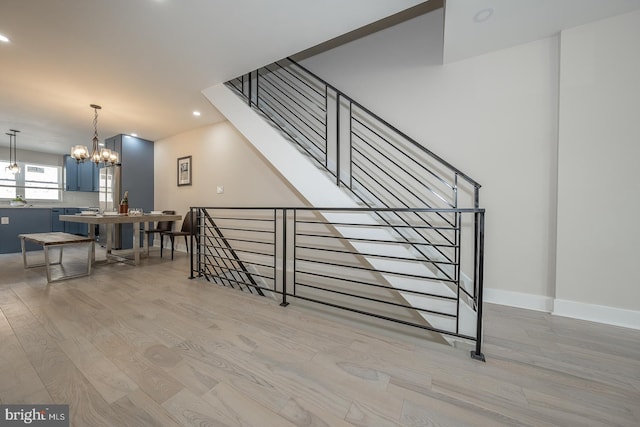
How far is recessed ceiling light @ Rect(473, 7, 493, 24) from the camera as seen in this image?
5.82 ft

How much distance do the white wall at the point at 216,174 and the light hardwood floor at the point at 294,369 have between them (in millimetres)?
2067

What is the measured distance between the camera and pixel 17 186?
585 centimetres

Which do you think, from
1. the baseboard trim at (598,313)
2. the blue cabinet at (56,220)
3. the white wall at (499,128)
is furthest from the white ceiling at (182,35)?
the blue cabinet at (56,220)

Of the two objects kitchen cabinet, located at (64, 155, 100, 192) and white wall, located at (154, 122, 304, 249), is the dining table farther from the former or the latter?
kitchen cabinet, located at (64, 155, 100, 192)

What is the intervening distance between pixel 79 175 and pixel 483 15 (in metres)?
9.06

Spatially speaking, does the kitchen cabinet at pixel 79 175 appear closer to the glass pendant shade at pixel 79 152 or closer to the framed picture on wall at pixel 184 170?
the framed picture on wall at pixel 184 170

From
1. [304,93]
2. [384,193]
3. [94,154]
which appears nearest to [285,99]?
[304,93]

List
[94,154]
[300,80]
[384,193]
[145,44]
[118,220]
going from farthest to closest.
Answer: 1. [94,154]
2. [118,220]
3. [300,80]
4. [384,193]
5. [145,44]

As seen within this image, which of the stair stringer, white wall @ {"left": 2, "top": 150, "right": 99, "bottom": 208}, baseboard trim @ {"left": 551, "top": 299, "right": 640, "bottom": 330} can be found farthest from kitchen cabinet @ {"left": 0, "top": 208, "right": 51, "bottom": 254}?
baseboard trim @ {"left": 551, "top": 299, "right": 640, "bottom": 330}

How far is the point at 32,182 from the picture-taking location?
611 centimetres

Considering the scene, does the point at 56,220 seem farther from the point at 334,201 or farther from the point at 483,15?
the point at 483,15

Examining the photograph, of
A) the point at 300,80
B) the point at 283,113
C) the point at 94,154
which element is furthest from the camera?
the point at 94,154

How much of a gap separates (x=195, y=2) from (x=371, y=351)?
279 centimetres
